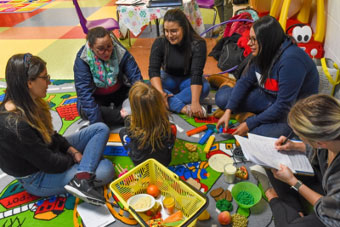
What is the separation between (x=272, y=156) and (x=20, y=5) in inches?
233

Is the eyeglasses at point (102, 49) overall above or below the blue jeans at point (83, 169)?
above

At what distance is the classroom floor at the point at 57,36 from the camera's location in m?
3.15

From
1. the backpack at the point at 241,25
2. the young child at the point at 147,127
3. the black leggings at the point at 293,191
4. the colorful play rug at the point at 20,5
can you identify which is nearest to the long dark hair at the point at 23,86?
the young child at the point at 147,127

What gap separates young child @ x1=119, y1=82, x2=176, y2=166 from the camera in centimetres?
142

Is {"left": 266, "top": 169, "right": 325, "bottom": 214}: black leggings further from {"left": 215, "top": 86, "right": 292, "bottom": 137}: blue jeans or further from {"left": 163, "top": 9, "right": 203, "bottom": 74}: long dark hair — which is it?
{"left": 163, "top": 9, "right": 203, "bottom": 74}: long dark hair

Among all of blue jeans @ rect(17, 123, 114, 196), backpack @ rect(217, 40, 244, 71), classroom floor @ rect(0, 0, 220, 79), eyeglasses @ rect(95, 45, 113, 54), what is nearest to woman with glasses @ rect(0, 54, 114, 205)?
blue jeans @ rect(17, 123, 114, 196)

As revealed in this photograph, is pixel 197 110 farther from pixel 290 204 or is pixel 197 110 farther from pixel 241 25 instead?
pixel 241 25

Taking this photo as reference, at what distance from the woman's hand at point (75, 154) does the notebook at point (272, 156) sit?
0.94m

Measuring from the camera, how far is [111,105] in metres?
2.16

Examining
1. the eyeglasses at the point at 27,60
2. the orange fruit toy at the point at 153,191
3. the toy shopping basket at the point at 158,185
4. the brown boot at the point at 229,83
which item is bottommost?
the orange fruit toy at the point at 153,191

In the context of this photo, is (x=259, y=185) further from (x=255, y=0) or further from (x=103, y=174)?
(x=255, y=0)

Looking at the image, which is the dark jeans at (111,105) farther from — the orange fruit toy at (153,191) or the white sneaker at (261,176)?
the white sneaker at (261,176)

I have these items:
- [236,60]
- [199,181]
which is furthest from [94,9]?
[199,181]

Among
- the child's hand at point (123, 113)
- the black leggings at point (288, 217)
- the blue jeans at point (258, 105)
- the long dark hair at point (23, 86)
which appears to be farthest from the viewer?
the child's hand at point (123, 113)
